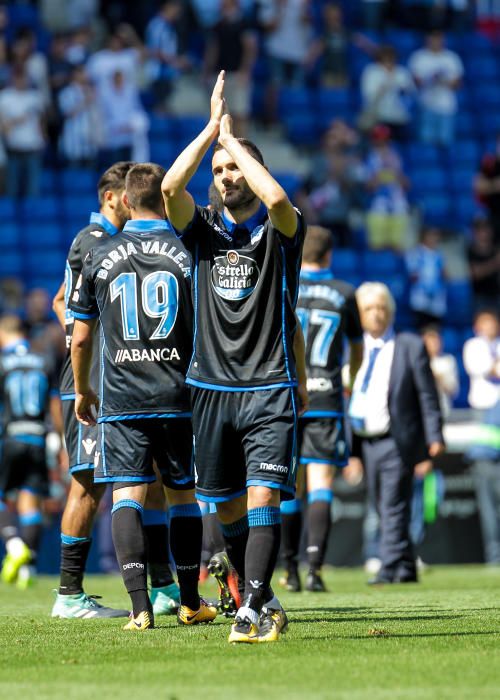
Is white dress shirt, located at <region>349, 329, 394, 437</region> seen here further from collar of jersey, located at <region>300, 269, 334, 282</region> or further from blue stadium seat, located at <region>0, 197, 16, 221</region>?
blue stadium seat, located at <region>0, 197, 16, 221</region>

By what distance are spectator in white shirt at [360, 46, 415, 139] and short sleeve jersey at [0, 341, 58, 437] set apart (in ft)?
32.0

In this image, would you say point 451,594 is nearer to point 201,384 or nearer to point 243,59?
point 201,384

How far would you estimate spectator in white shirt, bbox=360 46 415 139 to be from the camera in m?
20.8

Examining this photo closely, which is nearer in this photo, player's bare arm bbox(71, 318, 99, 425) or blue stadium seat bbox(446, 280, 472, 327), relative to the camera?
player's bare arm bbox(71, 318, 99, 425)

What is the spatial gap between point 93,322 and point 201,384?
0.95 m

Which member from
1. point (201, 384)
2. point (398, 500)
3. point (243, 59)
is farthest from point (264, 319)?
point (243, 59)

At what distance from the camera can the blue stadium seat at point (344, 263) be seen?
1866 cm

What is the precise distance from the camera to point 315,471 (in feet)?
32.1

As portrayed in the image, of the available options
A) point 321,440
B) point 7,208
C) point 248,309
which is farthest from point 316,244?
point 7,208

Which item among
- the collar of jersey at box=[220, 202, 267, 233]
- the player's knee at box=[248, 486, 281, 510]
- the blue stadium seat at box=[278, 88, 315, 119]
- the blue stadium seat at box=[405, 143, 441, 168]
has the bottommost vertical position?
the player's knee at box=[248, 486, 281, 510]

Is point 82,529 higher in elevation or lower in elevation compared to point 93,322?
lower

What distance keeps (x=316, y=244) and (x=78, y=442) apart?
105 inches

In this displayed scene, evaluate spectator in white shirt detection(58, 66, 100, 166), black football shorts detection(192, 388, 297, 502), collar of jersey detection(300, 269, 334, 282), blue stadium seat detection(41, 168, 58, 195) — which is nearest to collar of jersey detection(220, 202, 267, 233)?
black football shorts detection(192, 388, 297, 502)

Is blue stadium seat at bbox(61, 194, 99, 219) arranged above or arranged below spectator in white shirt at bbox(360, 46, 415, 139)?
below
